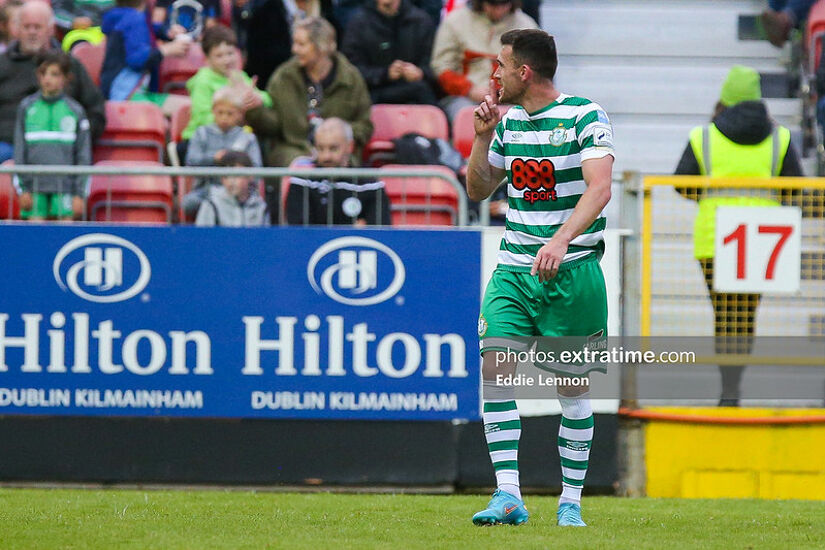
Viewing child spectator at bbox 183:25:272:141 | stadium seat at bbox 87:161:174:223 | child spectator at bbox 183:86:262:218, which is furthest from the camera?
child spectator at bbox 183:25:272:141

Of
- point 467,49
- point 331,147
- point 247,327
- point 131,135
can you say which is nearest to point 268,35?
point 467,49

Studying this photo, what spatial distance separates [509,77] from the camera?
6199 millimetres

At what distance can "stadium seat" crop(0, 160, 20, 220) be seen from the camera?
8.89 metres

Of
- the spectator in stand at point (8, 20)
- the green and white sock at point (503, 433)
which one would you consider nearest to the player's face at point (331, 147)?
the green and white sock at point (503, 433)

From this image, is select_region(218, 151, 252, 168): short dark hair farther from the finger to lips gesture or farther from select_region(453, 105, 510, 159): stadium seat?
the finger to lips gesture

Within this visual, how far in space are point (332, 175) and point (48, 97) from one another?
255cm

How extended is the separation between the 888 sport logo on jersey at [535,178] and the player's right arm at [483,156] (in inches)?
4.3

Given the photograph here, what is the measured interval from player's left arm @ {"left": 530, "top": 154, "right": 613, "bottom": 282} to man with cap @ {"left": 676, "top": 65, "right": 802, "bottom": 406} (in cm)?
287

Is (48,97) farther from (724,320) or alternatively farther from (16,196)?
(724,320)

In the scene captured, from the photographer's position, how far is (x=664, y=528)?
6391 millimetres

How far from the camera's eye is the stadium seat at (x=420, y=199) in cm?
899

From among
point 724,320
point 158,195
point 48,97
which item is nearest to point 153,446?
point 158,195

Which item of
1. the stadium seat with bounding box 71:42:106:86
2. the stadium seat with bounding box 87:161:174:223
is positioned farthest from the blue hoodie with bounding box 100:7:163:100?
the stadium seat with bounding box 87:161:174:223

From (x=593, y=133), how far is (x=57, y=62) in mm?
5236
